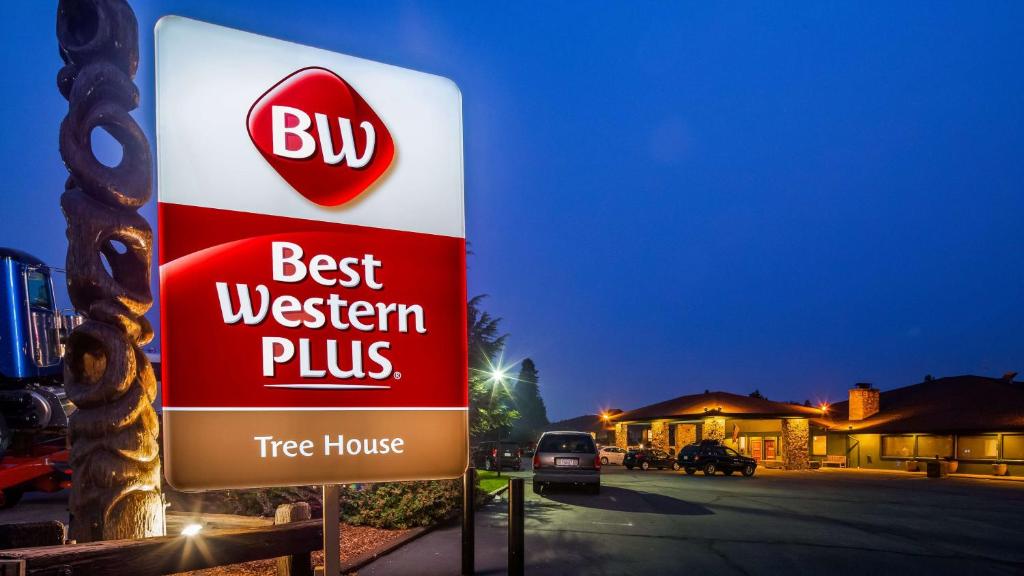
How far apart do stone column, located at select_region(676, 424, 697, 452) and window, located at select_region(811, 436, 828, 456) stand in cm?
821

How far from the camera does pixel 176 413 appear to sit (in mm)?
1741

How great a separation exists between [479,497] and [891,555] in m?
8.28

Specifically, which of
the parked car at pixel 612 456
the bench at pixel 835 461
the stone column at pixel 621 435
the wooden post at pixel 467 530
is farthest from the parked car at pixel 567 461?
the stone column at pixel 621 435

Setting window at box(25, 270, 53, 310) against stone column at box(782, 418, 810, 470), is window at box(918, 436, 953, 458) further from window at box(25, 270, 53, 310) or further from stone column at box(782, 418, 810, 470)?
window at box(25, 270, 53, 310)

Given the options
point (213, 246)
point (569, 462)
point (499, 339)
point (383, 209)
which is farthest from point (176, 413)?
point (569, 462)

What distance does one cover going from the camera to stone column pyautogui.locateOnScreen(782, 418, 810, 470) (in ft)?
114

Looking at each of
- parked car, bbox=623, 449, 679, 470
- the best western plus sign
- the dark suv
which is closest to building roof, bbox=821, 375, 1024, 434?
parked car, bbox=623, 449, 679, 470

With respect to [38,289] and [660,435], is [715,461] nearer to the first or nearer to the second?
[660,435]

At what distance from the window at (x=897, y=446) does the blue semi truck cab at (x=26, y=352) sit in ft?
132

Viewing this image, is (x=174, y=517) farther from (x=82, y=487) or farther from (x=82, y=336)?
(x=82, y=336)

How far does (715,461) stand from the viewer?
28562 millimetres

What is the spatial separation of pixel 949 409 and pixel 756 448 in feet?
36.2

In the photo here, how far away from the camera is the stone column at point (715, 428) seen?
34713 mm

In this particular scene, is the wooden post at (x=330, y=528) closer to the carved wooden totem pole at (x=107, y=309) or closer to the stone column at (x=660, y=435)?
the carved wooden totem pole at (x=107, y=309)
